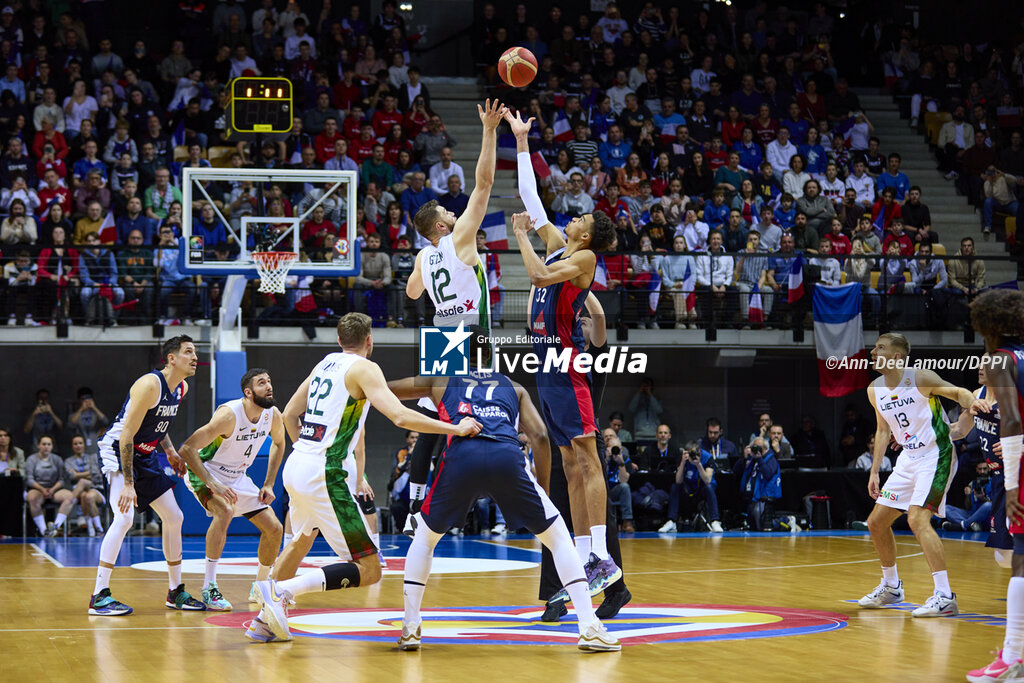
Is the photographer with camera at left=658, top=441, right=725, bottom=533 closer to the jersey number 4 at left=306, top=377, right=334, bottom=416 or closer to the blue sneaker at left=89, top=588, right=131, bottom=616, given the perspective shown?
the blue sneaker at left=89, top=588, right=131, bottom=616

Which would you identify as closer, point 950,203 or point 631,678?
point 631,678

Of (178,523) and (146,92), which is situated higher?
(146,92)

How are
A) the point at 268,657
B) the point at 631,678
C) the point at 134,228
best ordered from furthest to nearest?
the point at 134,228, the point at 268,657, the point at 631,678

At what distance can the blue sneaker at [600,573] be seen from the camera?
301 inches

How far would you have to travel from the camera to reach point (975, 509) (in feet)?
53.7

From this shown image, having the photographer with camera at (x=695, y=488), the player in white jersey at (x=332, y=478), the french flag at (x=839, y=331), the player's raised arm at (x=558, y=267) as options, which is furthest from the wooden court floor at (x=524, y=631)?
the french flag at (x=839, y=331)

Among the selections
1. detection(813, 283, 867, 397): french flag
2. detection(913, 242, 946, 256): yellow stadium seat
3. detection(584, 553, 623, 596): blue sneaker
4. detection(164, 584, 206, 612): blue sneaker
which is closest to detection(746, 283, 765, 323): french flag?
detection(813, 283, 867, 397): french flag

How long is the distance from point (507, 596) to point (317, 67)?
12211 millimetres

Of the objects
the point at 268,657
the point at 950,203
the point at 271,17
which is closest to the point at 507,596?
the point at 268,657

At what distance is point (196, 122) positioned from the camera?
18125 mm

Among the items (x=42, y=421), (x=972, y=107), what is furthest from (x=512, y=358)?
(x=972, y=107)

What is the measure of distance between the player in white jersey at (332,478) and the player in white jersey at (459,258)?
24.3 inches

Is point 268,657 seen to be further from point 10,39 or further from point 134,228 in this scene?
point 10,39

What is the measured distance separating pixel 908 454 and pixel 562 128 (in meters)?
11.5
